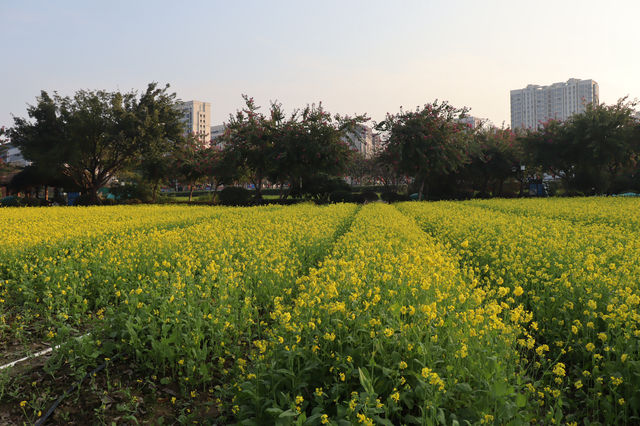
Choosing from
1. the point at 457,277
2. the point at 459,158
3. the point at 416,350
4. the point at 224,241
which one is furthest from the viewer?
the point at 459,158

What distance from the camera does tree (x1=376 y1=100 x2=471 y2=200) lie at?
1099 inches

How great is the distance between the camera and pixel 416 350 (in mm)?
2809

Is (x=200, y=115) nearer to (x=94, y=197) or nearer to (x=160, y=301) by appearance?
(x=94, y=197)

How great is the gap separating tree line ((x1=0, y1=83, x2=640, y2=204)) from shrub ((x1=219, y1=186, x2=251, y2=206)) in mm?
910

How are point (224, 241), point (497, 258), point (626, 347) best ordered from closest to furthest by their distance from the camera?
point (626, 347) < point (497, 258) < point (224, 241)

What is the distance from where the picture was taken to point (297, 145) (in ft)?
89.4

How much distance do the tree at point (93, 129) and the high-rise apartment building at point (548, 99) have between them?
146 meters

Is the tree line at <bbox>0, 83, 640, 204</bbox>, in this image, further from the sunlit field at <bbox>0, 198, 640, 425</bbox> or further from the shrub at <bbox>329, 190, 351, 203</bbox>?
the sunlit field at <bbox>0, 198, 640, 425</bbox>

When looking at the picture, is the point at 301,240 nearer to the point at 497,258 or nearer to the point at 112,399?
the point at 497,258

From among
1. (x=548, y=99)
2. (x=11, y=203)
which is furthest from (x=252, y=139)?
(x=548, y=99)

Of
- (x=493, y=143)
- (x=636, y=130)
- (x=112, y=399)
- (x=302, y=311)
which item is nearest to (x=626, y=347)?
(x=302, y=311)

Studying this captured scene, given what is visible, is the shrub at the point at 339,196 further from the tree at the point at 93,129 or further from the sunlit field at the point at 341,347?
the sunlit field at the point at 341,347

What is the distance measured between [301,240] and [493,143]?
33590mm

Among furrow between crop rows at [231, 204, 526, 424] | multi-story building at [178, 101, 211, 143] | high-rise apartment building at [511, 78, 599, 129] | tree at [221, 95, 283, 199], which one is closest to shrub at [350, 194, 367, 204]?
tree at [221, 95, 283, 199]
